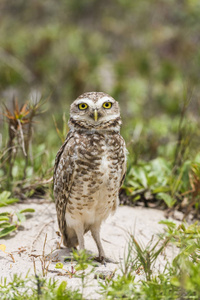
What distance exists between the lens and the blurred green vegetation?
7637 millimetres

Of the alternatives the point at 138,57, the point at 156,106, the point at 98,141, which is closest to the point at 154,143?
the point at 98,141

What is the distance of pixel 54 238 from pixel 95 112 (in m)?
1.32

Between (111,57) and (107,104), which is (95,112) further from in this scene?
(111,57)

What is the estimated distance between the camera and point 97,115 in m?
2.87

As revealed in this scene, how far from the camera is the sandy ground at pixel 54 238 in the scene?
2.92 meters

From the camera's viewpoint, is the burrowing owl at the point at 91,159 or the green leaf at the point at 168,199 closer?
the burrowing owl at the point at 91,159

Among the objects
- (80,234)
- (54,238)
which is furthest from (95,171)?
(54,238)

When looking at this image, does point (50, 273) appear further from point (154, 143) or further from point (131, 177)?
point (154, 143)

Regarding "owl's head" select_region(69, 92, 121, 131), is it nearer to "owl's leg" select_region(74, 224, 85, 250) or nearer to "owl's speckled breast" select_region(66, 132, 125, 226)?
"owl's speckled breast" select_region(66, 132, 125, 226)

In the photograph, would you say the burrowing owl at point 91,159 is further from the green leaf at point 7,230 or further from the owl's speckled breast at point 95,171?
the green leaf at point 7,230

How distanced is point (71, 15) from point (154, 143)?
354 inches

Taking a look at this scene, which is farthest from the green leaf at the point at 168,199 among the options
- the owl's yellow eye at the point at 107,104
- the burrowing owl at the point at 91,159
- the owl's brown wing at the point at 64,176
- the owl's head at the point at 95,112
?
the owl's yellow eye at the point at 107,104

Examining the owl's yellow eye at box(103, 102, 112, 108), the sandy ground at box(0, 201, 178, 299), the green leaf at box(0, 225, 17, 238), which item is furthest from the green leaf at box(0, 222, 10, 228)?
the owl's yellow eye at box(103, 102, 112, 108)

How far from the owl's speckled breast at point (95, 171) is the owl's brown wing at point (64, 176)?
0.04 meters
